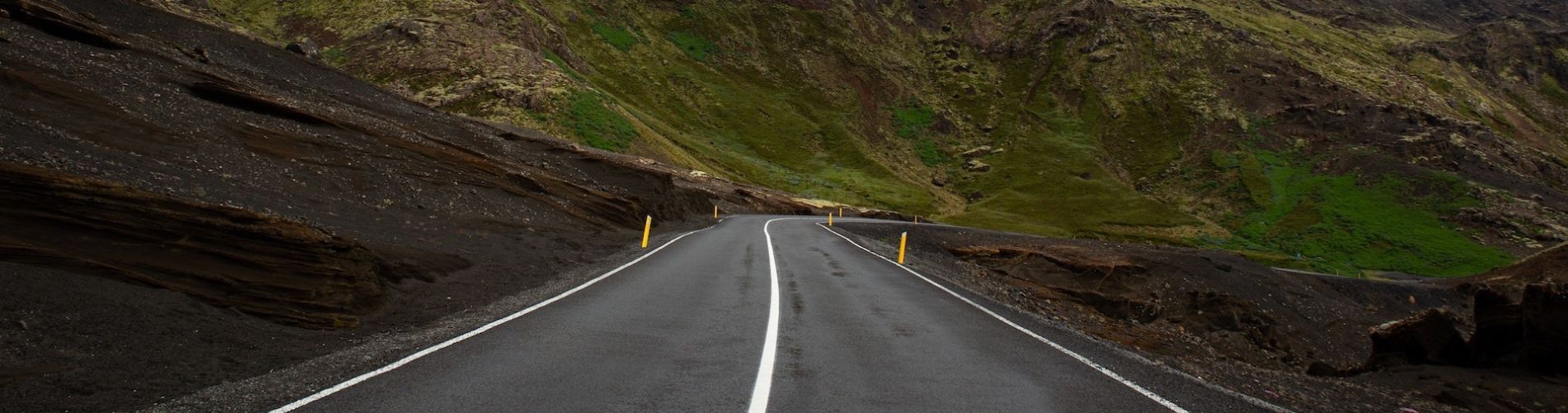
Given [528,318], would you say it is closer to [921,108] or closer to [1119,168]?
[1119,168]

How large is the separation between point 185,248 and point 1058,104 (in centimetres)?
10676

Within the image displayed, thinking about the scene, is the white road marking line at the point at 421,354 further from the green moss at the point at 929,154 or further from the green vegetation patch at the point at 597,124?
the green moss at the point at 929,154

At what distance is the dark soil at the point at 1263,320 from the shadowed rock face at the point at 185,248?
1139 centimetres

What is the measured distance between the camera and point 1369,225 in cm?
6169

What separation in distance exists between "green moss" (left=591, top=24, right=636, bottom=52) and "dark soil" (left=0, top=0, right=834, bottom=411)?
65185 millimetres

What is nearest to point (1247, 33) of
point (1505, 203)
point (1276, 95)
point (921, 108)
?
point (1276, 95)

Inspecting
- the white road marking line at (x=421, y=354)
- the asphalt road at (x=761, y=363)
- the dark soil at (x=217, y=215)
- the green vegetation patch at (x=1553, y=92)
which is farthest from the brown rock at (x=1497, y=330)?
the green vegetation patch at (x=1553, y=92)

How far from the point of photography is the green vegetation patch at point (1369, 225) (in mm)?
54469

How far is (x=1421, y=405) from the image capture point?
7.74 metres

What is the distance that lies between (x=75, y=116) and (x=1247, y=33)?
127732mm

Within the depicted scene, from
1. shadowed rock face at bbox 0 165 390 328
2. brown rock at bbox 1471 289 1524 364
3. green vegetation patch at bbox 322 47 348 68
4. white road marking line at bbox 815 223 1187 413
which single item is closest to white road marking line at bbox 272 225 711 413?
shadowed rock face at bbox 0 165 390 328

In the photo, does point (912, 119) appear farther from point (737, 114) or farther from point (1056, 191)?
point (737, 114)

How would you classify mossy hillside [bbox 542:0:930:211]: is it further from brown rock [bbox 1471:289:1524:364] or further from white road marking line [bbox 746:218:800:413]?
brown rock [bbox 1471:289:1524:364]

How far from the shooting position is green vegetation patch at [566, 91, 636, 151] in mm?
50156
